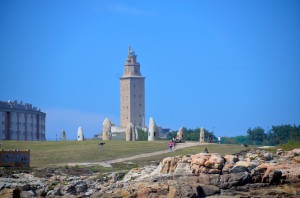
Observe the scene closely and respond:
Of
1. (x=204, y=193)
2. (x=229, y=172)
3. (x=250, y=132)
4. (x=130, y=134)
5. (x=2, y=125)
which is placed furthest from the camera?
(x=250, y=132)

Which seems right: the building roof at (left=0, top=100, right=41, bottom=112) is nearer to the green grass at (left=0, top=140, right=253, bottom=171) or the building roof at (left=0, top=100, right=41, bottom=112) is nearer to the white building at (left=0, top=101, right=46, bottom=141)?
the white building at (left=0, top=101, right=46, bottom=141)

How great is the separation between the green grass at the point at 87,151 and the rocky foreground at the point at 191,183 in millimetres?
12396

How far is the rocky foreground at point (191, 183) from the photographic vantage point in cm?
3762

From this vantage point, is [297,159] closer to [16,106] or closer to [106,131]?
[106,131]

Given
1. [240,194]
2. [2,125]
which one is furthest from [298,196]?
[2,125]

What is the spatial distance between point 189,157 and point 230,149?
1114 inches

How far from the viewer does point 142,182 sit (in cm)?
3953

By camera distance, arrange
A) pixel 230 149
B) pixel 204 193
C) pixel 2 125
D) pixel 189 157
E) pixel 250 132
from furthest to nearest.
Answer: pixel 250 132 → pixel 2 125 → pixel 230 149 → pixel 189 157 → pixel 204 193

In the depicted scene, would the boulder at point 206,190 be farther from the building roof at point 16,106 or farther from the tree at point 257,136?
the tree at point 257,136

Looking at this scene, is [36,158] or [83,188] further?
[36,158]

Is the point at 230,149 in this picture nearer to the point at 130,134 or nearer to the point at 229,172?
the point at 130,134

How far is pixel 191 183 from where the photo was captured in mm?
38312

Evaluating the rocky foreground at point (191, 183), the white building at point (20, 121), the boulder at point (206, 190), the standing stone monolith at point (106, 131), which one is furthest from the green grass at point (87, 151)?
the white building at point (20, 121)

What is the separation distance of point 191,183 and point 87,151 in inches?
1209
